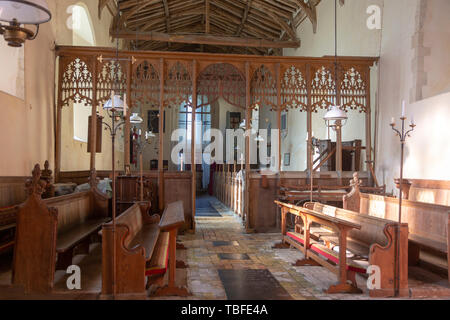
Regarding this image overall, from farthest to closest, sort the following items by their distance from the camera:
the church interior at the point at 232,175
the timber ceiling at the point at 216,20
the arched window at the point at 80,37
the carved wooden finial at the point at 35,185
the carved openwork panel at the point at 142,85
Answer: the timber ceiling at the point at 216,20
the arched window at the point at 80,37
the carved openwork panel at the point at 142,85
the church interior at the point at 232,175
the carved wooden finial at the point at 35,185

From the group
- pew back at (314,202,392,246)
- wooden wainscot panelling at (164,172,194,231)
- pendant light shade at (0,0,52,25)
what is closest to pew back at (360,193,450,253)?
pew back at (314,202,392,246)

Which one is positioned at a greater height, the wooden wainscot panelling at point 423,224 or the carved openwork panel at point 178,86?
the carved openwork panel at point 178,86

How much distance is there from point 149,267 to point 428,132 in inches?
206

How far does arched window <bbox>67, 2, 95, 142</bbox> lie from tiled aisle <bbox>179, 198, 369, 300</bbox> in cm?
417

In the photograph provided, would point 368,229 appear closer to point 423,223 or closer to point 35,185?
point 423,223

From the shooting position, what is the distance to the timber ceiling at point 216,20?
12.0 meters

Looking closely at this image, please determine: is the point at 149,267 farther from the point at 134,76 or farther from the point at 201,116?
the point at 201,116

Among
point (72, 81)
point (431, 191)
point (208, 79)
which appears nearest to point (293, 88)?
point (208, 79)

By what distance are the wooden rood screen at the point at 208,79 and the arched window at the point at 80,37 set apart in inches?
56.4

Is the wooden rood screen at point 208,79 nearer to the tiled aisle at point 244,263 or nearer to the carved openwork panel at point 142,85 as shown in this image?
the carved openwork panel at point 142,85

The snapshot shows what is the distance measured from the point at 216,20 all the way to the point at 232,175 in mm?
6651

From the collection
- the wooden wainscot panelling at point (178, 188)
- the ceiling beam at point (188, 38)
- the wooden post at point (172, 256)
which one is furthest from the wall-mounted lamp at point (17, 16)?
the ceiling beam at point (188, 38)

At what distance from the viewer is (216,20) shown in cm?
1473
